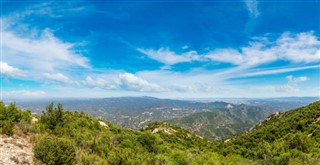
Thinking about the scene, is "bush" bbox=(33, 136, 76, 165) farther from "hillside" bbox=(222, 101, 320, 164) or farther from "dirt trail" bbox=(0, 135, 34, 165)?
"hillside" bbox=(222, 101, 320, 164)

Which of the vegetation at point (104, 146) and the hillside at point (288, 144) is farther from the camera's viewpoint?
the hillside at point (288, 144)

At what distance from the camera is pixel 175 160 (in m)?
29.4

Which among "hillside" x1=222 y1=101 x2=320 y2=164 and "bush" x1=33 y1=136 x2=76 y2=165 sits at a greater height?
"bush" x1=33 y1=136 x2=76 y2=165

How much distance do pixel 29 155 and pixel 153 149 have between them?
29.8 meters

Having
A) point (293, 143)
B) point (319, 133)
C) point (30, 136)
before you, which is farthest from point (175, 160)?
point (319, 133)

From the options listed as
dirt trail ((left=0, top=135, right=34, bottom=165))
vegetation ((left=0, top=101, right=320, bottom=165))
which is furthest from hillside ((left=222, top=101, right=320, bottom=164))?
dirt trail ((left=0, top=135, right=34, bottom=165))

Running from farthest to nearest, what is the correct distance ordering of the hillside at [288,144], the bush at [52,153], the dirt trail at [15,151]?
the hillside at [288,144] → the bush at [52,153] → the dirt trail at [15,151]

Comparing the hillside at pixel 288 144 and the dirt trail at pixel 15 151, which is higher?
the dirt trail at pixel 15 151

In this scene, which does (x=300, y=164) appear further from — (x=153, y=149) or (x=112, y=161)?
(x=153, y=149)

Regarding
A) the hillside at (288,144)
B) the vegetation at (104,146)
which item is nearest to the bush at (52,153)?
the vegetation at (104,146)

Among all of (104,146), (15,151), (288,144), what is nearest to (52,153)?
(15,151)

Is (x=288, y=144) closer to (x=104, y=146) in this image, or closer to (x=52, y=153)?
(x=104, y=146)

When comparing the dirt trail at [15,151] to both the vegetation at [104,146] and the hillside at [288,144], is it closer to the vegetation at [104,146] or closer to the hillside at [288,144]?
the vegetation at [104,146]

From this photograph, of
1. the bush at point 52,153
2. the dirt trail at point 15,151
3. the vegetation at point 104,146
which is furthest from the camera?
the vegetation at point 104,146
